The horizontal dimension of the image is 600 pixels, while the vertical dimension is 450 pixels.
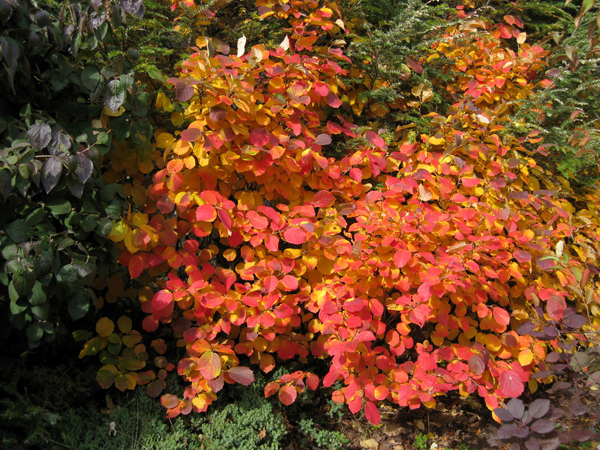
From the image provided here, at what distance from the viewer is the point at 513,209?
2.12 metres

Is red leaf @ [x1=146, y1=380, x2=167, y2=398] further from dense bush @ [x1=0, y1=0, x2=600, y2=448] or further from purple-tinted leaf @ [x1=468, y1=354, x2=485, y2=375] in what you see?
purple-tinted leaf @ [x1=468, y1=354, x2=485, y2=375]

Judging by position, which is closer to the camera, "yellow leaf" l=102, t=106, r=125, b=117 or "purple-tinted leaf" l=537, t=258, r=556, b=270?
"yellow leaf" l=102, t=106, r=125, b=117

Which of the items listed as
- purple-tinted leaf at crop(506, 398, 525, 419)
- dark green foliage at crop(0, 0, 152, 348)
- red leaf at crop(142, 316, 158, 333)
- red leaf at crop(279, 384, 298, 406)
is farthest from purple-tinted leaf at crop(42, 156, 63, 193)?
purple-tinted leaf at crop(506, 398, 525, 419)

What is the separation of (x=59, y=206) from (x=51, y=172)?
0.16 meters

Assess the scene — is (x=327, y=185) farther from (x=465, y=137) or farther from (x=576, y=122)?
(x=576, y=122)

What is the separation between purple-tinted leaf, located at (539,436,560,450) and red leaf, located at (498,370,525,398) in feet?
1.03

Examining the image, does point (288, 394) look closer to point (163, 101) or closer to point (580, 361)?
point (580, 361)

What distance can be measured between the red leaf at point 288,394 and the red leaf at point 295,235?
66cm

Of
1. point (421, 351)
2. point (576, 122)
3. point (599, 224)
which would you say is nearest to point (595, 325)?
point (599, 224)

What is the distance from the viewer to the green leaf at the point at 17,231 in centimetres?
136

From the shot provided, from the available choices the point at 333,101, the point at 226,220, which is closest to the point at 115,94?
the point at 226,220

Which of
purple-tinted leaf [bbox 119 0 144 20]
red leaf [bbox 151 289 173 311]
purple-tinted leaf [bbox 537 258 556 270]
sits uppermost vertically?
purple-tinted leaf [bbox 119 0 144 20]

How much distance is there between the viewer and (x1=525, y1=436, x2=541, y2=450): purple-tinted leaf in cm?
141

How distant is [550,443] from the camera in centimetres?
143
